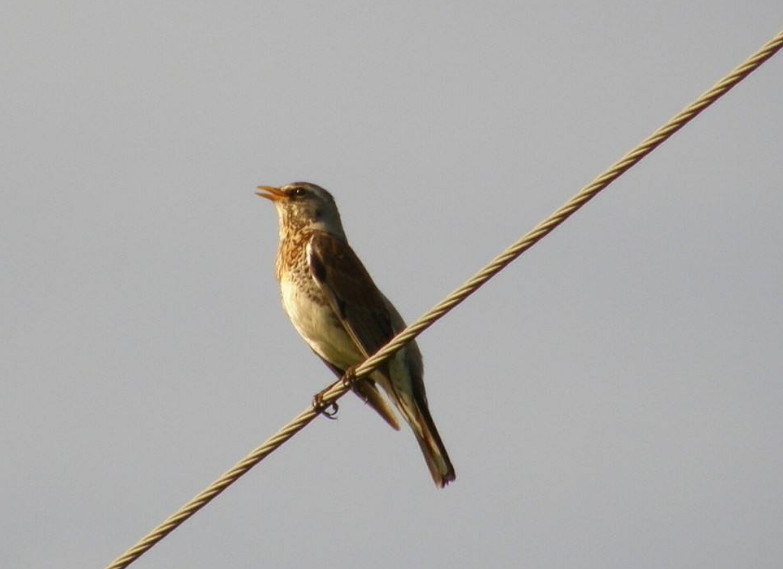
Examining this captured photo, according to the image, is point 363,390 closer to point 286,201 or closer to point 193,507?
point 286,201

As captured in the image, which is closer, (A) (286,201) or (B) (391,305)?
(B) (391,305)

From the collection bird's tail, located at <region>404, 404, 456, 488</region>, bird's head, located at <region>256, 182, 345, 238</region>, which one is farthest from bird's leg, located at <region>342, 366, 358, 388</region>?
bird's head, located at <region>256, 182, 345, 238</region>

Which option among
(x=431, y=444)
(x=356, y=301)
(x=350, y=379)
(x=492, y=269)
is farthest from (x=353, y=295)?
(x=492, y=269)

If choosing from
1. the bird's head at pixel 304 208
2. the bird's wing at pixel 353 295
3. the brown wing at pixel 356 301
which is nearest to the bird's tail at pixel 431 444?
the brown wing at pixel 356 301

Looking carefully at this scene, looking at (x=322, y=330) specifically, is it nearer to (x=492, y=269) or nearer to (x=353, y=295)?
(x=353, y=295)

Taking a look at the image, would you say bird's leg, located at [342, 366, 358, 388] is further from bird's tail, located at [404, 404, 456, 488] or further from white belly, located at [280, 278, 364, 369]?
white belly, located at [280, 278, 364, 369]

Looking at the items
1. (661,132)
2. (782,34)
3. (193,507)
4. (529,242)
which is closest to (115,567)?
(193,507)
